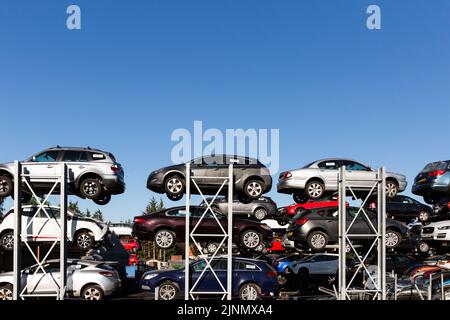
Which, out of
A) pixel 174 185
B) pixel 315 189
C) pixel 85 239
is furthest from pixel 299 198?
pixel 85 239

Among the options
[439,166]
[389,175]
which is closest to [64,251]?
[389,175]

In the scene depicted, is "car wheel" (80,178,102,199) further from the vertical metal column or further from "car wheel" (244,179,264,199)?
"car wheel" (244,179,264,199)

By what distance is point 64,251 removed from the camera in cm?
1061

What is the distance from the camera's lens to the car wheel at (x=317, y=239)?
14758mm

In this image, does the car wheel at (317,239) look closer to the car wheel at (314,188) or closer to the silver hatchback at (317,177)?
the silver hatchback at (317,177)

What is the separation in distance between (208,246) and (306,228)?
3.74 metres

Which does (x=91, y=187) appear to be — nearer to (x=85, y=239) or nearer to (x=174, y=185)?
(x=174, y=185)

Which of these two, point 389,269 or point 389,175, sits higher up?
point 389,175

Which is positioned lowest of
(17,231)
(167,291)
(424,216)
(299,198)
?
(167,291)

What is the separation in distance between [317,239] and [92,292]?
22.3ft

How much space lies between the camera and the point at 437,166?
53.4ft

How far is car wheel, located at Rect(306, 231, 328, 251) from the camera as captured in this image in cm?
1476

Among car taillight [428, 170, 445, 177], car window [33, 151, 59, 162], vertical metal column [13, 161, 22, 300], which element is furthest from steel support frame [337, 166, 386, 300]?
car window [33, 151, 59, 162]
